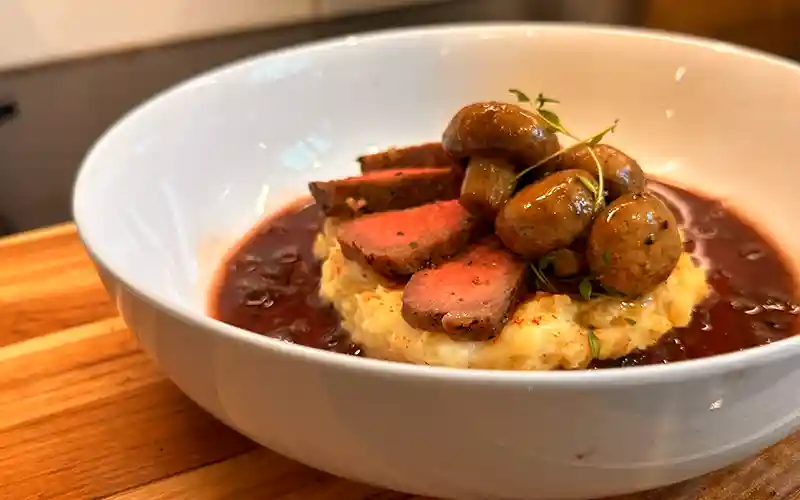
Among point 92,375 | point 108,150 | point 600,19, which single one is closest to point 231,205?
point 108,150

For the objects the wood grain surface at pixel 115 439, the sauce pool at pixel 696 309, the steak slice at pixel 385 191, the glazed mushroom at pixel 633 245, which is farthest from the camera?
the steak slice at pixel 385 191

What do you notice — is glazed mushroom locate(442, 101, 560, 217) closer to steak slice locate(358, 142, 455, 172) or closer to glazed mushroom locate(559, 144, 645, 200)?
glazed mushroom locate(559, 144, 645, 200)

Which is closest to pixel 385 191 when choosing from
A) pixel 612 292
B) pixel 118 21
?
pixel 612 292

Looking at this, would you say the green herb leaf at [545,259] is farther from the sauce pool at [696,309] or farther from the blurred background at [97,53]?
the blurred background at [97,53]

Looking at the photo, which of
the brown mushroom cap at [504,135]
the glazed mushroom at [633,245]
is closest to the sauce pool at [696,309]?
the glazed mushroom at [633,245]

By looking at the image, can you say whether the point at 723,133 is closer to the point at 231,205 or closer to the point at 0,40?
the point at 231,205

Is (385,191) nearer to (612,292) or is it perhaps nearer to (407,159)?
(407,159)

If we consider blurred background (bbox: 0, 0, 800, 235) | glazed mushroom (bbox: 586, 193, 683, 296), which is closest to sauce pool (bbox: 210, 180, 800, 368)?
glazed mushroom (bbox: 586, 193, 683, 296)
